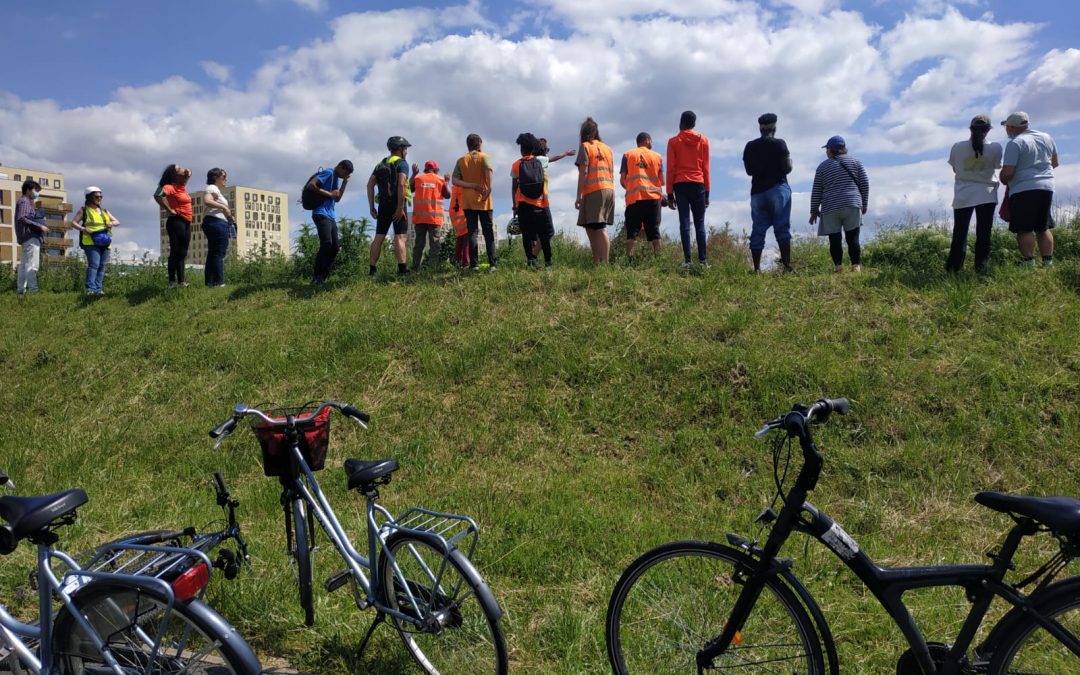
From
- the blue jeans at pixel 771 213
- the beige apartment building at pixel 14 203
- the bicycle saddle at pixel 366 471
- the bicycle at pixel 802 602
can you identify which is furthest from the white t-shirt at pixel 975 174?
the beige apartment building at pixel 14 203

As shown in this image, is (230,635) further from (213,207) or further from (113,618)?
(213,207)

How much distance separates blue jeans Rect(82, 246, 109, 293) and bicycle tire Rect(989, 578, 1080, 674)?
1318 centimetres

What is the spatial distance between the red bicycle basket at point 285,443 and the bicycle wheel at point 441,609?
655mm

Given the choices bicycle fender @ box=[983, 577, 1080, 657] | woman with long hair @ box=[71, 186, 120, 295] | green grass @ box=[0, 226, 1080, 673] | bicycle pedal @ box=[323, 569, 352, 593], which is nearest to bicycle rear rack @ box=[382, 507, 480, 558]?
bicycle pedal @ box=[323, 569, 352, 593]

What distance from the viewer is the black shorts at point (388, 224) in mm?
10234

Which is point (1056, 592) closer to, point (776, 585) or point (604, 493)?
point (776, 585)

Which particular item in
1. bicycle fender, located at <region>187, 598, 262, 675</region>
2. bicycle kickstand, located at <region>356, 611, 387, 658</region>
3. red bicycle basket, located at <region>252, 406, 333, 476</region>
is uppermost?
red bicycle basket, located at <region>252, 406, 333, 476</region>

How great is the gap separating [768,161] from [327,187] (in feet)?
20.4

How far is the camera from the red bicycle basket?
11.2ft

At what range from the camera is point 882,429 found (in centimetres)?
567

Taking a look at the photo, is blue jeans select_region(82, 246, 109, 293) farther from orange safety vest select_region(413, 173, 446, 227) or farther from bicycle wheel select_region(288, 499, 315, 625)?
bicycle wheel select_region(288, 499, 315, 625)

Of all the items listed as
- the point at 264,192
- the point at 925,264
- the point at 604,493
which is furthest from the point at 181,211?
the point at 264,192

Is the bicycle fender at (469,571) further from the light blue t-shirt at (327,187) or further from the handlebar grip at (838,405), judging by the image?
the light blue t-shirt at (327,187)

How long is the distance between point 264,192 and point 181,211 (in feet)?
446
